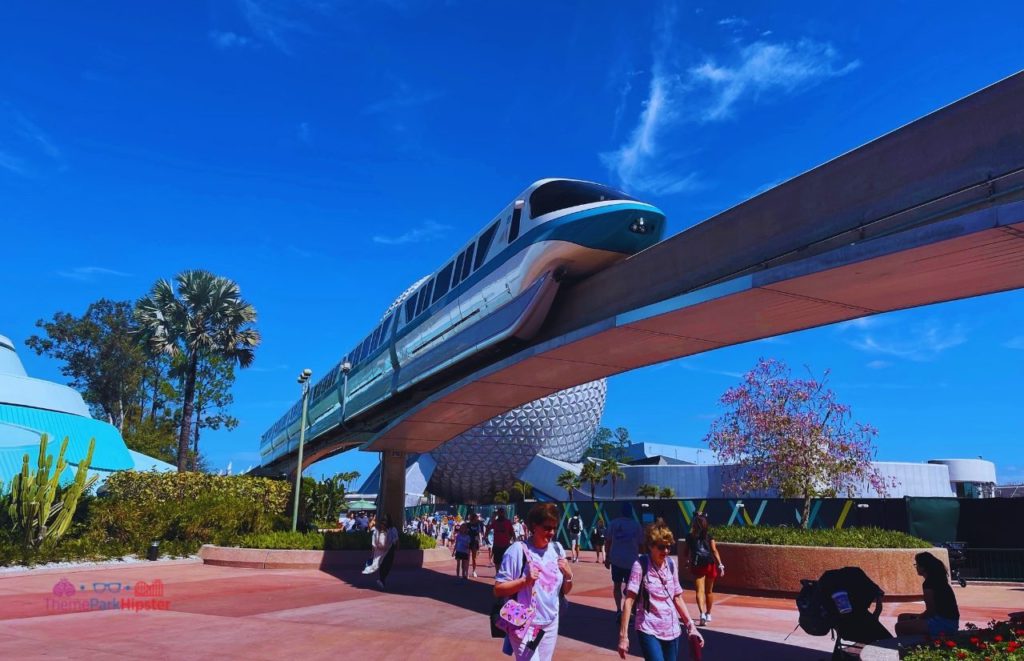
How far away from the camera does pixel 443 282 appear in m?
19.6

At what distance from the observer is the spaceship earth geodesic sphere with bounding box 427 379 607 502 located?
5188 cm

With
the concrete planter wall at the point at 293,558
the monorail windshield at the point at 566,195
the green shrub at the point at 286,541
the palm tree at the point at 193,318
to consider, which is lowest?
the concrete planter wall at the point at 293,558

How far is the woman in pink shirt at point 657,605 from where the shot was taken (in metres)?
5.29

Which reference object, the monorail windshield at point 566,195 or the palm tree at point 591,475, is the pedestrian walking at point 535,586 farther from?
the palm tree at point 591,475

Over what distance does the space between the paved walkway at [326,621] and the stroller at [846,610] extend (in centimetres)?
148

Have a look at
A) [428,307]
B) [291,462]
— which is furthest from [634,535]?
[291,462]

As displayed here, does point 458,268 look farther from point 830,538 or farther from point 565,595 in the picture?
point 565,595

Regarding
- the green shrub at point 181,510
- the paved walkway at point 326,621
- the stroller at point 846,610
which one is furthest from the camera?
the green shrub at point 181,510

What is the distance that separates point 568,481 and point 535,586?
161 ft

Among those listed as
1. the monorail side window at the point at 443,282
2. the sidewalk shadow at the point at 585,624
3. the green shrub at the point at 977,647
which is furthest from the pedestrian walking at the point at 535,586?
the monorail side window at the point at 443,282

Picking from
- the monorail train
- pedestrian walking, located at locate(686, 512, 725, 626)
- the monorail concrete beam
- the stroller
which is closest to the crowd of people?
the stroller

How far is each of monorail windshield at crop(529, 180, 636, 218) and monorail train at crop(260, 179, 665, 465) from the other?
0.8 inches

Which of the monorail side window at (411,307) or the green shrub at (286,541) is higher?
the monorail side window at (411,307)

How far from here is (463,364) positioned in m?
17.6
